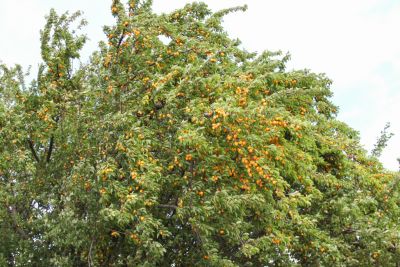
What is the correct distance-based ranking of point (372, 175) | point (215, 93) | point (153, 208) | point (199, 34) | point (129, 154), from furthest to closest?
1. point (199, 34)
2. point (372, 175)
3. point (153, 208)
4. point (215, 93)
5. point (129, 154)

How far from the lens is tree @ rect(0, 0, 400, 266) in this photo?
895cm

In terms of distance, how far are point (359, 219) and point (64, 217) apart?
246 inches

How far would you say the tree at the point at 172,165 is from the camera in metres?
8.95

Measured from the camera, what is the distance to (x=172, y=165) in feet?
30.6

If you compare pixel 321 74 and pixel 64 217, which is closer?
pixel 64 217

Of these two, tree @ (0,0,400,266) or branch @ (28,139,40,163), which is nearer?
tree @ (0,0,400,266)

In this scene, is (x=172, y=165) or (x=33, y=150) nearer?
(x=172, y=165)

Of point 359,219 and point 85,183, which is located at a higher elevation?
point 359,219

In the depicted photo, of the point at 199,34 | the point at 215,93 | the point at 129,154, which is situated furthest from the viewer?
the point at 199,34

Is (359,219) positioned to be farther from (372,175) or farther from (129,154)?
(129,154)

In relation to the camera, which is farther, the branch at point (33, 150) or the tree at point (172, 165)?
the branch at point (33, 150)

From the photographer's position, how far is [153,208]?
10086 millimetres

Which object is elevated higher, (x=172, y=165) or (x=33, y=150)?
(x=33, y=150)

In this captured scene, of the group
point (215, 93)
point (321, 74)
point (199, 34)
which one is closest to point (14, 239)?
point (215, 93)
